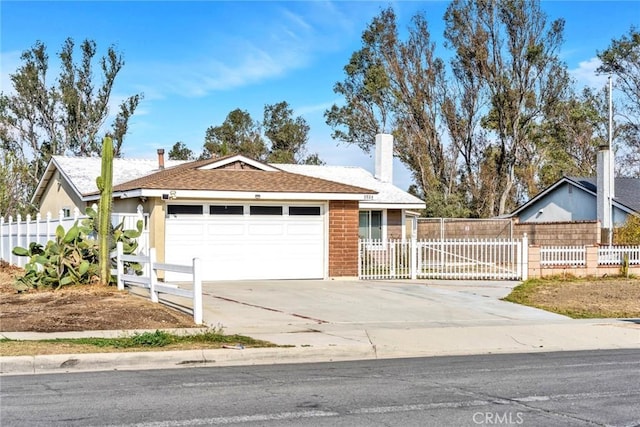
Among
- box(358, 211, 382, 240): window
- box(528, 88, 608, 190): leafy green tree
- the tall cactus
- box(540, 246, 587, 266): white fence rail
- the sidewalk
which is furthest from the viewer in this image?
box(528, 88, 608, 190): leafy green tree

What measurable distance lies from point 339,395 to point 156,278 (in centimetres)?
882

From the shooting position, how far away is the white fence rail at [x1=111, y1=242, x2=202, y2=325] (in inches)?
553

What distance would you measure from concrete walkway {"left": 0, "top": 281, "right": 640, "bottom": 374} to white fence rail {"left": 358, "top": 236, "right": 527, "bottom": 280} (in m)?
2.91

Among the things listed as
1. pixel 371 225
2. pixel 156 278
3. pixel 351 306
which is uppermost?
pixel 371 225

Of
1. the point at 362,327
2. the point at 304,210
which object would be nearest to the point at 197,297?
the point at 362,327

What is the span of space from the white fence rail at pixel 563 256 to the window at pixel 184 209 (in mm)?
10979

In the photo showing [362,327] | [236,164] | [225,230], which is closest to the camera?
[362,327]

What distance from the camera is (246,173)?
25047 mm

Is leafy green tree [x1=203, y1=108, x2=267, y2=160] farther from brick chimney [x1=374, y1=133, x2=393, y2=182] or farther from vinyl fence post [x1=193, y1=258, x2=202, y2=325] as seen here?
vinyl fence post [x1=193, y1=258, x2=202, y2=325]

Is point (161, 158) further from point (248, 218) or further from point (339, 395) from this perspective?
point (339, 395)

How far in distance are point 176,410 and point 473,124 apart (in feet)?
150

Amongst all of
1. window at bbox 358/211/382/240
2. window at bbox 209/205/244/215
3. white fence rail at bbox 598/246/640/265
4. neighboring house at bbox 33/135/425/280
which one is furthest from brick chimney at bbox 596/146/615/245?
window at bbox 209/205/244/215

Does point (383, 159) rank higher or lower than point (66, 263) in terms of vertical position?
higher

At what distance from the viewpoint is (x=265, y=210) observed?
23062 mm
